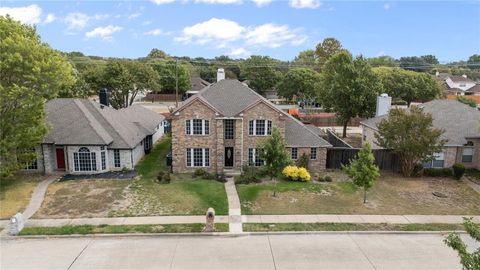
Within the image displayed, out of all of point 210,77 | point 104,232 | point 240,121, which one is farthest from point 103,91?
point 210,77

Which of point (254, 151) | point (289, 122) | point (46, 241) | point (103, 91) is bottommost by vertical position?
point (46, 241)

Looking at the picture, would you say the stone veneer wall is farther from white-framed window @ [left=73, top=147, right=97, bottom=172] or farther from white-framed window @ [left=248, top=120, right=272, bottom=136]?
white-framed window @ [left=73, top=147, right=97, bottom=172]

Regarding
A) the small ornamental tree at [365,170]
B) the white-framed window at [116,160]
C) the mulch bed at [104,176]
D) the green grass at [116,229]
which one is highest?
the small ornamental tree at [365,170]

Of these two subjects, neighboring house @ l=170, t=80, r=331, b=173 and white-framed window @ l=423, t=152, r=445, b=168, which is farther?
white-framed window @ l=423, t=152, r=445, b=168

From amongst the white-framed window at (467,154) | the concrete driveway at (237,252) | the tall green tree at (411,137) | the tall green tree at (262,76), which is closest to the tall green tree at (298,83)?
the tall green tree at (262,76)

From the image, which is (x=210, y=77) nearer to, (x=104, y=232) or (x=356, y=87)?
(x=356, y=87)

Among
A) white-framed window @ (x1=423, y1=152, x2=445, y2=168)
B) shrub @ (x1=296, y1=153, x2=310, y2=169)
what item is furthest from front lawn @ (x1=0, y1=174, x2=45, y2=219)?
white-framed window @ (x1=423, y1=152, x2=445, y2=168)

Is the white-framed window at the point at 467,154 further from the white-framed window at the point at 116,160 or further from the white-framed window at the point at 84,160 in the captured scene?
the white-framed window at the point at 84,160
